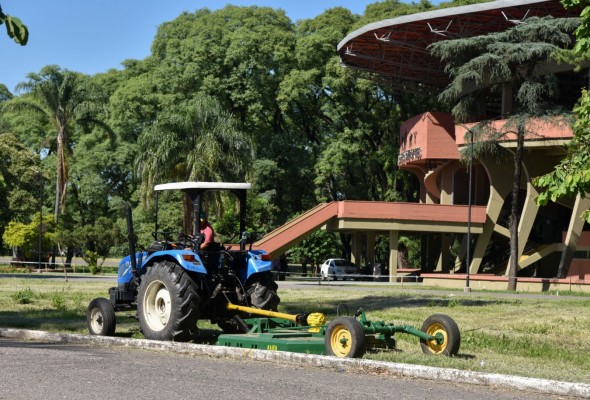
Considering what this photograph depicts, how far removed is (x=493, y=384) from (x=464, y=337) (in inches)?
247

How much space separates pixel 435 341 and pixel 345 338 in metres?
1.70

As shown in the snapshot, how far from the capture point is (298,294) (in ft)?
104

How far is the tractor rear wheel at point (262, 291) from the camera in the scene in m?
14.8

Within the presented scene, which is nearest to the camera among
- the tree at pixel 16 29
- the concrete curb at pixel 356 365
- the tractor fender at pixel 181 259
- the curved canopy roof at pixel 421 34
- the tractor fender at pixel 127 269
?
the concrete curb at pixel 356 365

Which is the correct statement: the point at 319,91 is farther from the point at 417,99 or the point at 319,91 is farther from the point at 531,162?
the point at 531,162

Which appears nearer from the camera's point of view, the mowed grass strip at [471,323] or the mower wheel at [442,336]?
the mowed grass strip at [471,323]

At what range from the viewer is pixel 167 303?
567 inches

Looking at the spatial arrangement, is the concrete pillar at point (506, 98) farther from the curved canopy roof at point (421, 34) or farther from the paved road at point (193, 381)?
the paved road at point (193, 381)

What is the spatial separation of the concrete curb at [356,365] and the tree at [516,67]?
1254 inches

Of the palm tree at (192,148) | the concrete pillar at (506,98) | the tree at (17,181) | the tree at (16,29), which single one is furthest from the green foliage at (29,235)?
the tree at (16,29)

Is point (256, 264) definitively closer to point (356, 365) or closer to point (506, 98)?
point (356, 365)

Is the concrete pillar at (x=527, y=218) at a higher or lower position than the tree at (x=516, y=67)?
lower

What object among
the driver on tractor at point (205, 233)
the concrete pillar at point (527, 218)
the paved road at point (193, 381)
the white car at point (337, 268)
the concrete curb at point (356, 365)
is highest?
the concrete pillar at point (527, 218)

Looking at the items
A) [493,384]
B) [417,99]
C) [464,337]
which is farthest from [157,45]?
[493,384]
